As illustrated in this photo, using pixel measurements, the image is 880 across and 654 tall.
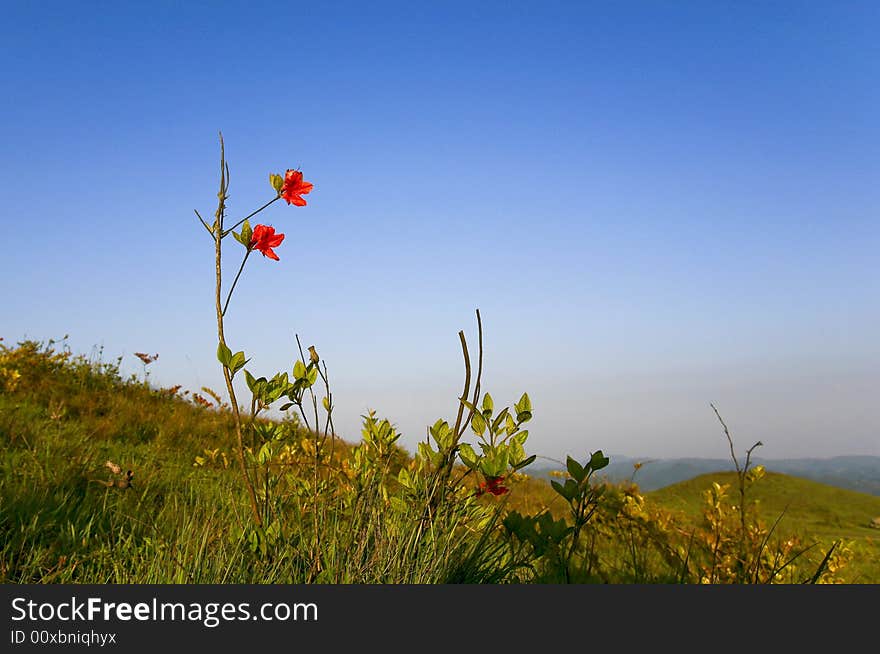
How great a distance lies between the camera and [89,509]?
4098 mm

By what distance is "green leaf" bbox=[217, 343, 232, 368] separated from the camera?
2502mm

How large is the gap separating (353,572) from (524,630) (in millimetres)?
839

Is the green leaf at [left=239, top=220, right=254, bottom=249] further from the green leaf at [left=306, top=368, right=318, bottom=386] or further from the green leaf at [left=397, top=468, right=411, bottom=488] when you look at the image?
the green leaf at [left=397, top=468, right=411, bottom=488]

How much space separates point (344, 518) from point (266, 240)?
5.94 feet

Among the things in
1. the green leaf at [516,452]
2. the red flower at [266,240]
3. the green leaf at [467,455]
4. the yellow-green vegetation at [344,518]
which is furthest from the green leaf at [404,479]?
the red flower at [266,240]

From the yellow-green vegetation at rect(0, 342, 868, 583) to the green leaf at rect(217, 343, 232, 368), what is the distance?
0.21 m

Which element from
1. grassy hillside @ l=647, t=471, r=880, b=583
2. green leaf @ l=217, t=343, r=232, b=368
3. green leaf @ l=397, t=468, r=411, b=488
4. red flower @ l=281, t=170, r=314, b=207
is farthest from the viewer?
grassy hillside @ l=647, t=471, r=880, b=583

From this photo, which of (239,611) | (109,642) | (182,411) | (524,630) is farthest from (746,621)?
(182,411)

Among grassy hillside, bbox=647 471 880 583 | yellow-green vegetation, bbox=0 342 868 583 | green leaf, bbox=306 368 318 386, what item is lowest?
grassy hillside, bbox=647 471 880 583

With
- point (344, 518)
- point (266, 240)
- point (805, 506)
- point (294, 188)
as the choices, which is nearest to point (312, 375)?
point (266, 240)

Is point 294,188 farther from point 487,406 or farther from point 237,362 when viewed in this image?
point 487,406

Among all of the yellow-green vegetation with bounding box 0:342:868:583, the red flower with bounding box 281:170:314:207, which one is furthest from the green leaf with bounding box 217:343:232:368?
the red flower with bounding box 281:170:314:207

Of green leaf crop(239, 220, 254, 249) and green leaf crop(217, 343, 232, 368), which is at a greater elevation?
green leaf crop(239, 220, 254, 249)

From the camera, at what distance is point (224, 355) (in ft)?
8.23
